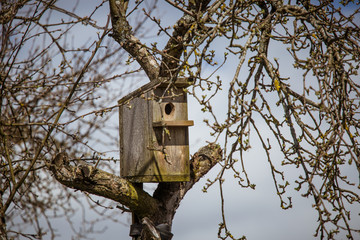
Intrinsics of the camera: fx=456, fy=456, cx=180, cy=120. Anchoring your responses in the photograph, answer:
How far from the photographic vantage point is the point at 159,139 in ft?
14.6

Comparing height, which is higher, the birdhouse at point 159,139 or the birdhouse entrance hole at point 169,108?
the birdhouse entrance hole at point 169,108

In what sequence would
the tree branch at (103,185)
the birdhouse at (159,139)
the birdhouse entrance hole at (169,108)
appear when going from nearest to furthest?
the tree branch at (103,185) → the birdhouse at (159,139) → the birdhouse entrance hole at (169,108)

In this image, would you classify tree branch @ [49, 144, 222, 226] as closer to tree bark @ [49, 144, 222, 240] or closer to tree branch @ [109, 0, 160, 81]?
tree bark @ [49, 144, 222, 240]

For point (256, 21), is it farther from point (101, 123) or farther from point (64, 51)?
point (101, 123)

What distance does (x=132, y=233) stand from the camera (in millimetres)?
4707

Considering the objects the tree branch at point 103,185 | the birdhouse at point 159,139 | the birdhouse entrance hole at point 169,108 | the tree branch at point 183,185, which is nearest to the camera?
the tree branch at point 103,185

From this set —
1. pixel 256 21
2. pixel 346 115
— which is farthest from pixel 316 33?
pixel 346 115

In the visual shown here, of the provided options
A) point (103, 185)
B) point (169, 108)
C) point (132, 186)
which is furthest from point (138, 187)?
point (169, 108)

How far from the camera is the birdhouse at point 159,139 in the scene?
14.5ft

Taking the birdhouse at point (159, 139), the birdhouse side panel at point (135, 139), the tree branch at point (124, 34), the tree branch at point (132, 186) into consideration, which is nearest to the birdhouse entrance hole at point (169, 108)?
the birdhouse at point (159, 139)

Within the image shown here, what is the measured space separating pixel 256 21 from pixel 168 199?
7.33ft

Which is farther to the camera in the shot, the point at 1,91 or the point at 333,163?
the point at 1,91

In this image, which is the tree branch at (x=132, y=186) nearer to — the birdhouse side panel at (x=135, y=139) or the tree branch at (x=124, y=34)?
the birdhouse side panel at (x=135, y=139)

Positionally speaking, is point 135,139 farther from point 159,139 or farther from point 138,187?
point 138,187
